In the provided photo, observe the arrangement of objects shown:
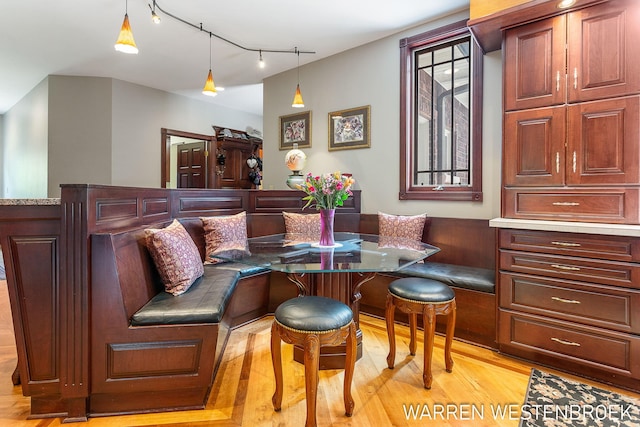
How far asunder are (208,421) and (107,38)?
12.9ft

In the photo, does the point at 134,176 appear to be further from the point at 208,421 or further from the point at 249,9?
the point at 208,421

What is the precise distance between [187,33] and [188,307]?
9.94 feet

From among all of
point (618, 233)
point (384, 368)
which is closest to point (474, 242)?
point (618, 233)

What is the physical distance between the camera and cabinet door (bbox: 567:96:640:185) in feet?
6.52

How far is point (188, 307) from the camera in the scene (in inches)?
70.0

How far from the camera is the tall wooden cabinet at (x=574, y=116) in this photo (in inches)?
78.7

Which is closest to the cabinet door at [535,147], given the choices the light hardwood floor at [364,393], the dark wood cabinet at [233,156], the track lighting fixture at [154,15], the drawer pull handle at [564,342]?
the drawer pull handle at [564,342]

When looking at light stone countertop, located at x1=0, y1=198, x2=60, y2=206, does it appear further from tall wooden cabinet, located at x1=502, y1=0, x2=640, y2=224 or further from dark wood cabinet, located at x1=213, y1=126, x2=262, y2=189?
dark wood cabinet, located at x1=213, y1=126, x2=262, y2=189

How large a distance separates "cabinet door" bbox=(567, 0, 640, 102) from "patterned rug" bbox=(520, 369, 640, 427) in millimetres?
1804

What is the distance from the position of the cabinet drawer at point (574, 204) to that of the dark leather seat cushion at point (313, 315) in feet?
5.22

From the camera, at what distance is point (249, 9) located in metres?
3.02

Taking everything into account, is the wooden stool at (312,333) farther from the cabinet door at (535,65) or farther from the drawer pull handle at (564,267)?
the cabinet door at (535,65)

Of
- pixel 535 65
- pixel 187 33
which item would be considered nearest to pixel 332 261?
pixel 535 65

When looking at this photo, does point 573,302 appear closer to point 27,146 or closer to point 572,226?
point 572,226
